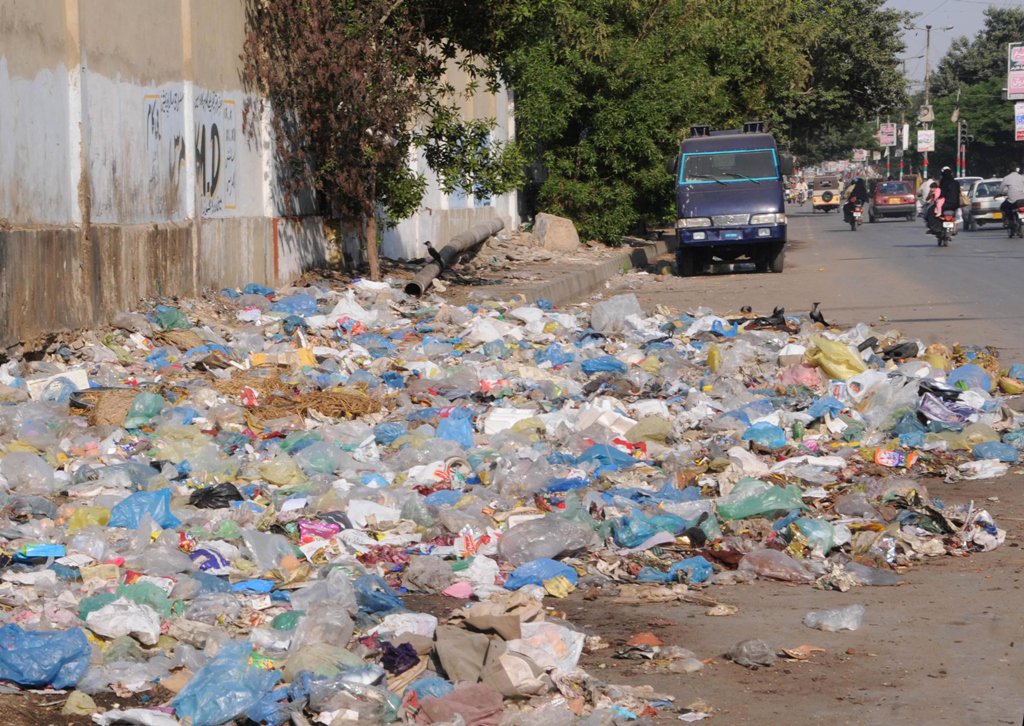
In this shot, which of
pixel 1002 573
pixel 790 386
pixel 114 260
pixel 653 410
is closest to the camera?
pixel 1002 573

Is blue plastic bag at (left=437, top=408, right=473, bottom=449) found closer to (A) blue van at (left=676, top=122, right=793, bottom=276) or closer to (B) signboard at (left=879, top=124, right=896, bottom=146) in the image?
(A) blue van at (left=676, top=122, right=793, bottom=276)

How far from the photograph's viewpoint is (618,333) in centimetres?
1188

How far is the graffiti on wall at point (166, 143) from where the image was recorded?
11.2m

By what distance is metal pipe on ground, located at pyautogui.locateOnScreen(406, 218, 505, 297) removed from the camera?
14.4 m

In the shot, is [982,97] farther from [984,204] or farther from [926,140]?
[984,204]

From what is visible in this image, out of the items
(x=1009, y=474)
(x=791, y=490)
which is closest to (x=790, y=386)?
(x=1009, y=474)

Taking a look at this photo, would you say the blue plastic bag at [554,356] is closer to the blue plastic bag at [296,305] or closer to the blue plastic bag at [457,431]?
the blue plastic bag at [457,431]

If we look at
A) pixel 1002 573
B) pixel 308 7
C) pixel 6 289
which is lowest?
pixel 1002 573

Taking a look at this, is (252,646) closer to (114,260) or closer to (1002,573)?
(1002,573)

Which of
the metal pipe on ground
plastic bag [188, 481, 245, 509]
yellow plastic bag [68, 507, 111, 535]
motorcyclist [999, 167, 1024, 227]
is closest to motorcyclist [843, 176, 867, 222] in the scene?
motorcyclist [999, 167, 1024, 227]

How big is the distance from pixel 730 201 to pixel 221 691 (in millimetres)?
18258

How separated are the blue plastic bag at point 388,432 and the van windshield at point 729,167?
1454cm

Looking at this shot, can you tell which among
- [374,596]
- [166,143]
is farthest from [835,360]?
[166,143]

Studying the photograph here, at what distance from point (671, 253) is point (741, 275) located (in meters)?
7.04
